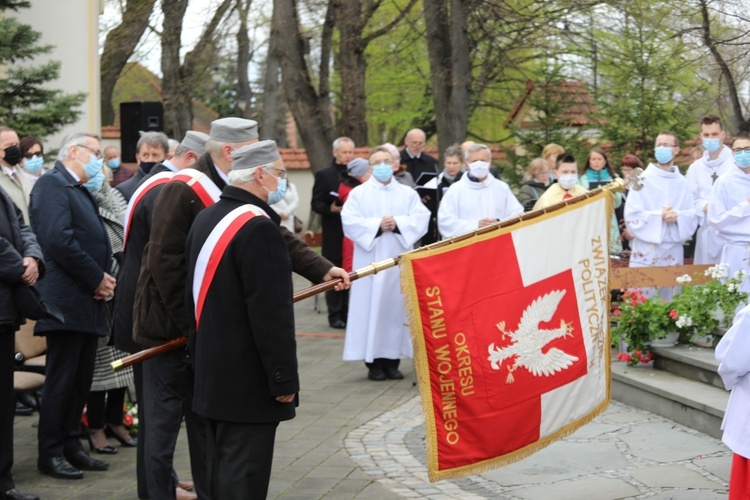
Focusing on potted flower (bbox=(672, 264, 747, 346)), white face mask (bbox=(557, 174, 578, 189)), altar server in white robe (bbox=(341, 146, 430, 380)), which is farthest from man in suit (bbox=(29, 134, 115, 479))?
white face mask (bbox=(557, 174, 578, 189))

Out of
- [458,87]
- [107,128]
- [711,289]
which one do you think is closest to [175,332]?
[711,289]

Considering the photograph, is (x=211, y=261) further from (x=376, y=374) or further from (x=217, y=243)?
(x=376, y=374)

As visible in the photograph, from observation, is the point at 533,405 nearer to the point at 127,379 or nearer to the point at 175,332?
the point at 175,332

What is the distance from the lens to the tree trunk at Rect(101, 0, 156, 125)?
20234 mm

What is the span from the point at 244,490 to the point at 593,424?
4.12 meters

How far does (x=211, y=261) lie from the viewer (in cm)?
531

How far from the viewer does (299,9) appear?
21.7 meters

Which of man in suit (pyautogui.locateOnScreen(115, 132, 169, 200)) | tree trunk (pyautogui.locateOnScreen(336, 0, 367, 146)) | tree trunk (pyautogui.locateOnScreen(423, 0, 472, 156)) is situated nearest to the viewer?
man in suit (pyautogui.locateOnScreen(115, 132, 169, 200))

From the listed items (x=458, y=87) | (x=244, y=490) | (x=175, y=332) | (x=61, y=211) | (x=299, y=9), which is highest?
(x=299, y=9)

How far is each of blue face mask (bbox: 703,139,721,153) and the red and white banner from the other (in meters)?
5.88

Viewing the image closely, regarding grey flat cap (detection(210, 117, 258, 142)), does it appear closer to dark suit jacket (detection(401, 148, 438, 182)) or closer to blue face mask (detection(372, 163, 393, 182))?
blue face mask (detection(372, 163, 393, 182))

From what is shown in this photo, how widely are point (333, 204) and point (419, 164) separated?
116 cm

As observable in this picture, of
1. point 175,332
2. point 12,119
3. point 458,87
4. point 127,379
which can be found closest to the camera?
point 175,332

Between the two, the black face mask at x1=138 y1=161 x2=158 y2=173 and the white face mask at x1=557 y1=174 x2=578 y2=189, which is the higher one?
the black face mask at x1=138 y1=161 x2=158 y2=173
